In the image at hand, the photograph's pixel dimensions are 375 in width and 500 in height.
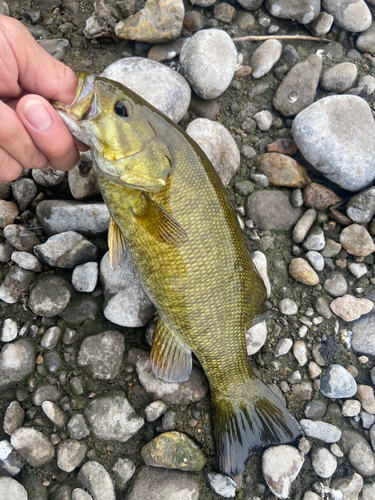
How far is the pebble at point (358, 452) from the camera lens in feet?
10.7

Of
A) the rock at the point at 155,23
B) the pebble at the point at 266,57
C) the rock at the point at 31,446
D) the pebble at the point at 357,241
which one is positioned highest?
the rock at the point at 155,23

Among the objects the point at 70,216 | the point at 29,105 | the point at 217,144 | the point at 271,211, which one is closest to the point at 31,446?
the point at 70,216

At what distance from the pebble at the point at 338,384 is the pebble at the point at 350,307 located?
0.56 meters

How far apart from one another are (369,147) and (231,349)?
2675mm

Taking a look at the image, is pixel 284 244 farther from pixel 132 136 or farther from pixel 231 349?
pixel 132 136

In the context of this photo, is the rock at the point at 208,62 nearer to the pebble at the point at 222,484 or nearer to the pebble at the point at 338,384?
the pebble at the point at 338,384

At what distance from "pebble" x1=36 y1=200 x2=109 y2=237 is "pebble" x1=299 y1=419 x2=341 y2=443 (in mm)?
2788

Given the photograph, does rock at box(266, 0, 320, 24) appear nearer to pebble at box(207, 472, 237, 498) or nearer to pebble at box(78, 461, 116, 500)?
pebble at box(207, 472, 237, 498)

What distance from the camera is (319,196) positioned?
3.81 m

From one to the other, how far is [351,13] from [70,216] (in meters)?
4.18

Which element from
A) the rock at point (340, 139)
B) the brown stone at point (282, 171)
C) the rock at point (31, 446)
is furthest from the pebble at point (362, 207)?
the rock at point (31, 446)

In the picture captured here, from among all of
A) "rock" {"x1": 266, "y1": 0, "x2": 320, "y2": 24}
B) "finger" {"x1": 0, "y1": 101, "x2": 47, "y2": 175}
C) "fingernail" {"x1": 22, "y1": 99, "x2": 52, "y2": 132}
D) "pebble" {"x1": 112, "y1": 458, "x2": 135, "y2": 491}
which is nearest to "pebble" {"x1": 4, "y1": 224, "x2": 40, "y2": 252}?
"finger" {"x1": 0, "y1": 101, "x2": 47, "y2": 175}

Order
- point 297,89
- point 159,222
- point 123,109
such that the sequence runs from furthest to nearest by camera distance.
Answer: point 297,89 < point 159,222 < point 123,109

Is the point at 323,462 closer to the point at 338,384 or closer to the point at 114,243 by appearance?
the point at 338,384
